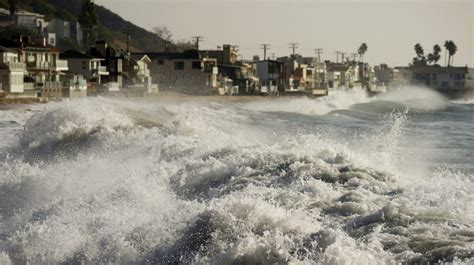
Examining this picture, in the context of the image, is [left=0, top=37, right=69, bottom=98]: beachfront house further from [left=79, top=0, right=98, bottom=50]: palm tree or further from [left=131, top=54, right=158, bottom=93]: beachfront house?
[left=79, top=0, right=98, bottom=50]: palm tree

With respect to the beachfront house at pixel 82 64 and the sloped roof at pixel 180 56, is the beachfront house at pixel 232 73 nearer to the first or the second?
the sloped roof at pixel 180 56

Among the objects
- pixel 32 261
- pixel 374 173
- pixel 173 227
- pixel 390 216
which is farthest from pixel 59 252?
pixel 374 173

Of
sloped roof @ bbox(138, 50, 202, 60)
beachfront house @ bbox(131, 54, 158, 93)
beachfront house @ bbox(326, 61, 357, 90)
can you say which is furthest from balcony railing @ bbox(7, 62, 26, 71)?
beachfront house @ bbox(326, 61, 357, 90)

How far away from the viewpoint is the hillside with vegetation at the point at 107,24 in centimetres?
12122

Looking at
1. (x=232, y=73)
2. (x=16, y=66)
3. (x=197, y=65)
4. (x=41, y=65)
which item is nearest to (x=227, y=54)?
(x=232, y=73)

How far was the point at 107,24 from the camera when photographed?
172 m

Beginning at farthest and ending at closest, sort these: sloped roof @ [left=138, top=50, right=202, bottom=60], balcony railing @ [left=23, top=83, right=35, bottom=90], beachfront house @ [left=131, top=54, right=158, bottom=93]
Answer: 1. sloped roof @ [left=138, top=50, right=202, bottom=60]
2. beachfront house @ [left=131, top=54, right=158, bottom=93]
3. balcony railing @ [left=23, top=83, right=35, bottom=90]

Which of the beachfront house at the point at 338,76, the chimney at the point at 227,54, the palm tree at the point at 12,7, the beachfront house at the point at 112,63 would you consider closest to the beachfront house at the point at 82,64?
the beachfront house at the point at 112,63

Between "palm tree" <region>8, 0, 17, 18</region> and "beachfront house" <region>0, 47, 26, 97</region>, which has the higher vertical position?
"palm tree" <region>8, 0, 17, 18</region>

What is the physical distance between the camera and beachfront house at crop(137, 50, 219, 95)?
88.4m

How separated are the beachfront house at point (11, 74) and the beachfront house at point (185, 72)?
3186cm

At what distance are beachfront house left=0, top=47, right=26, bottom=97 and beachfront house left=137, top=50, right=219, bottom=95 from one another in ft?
105

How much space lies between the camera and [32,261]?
14.7 metres

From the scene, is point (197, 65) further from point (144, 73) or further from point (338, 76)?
point (338, 76)
